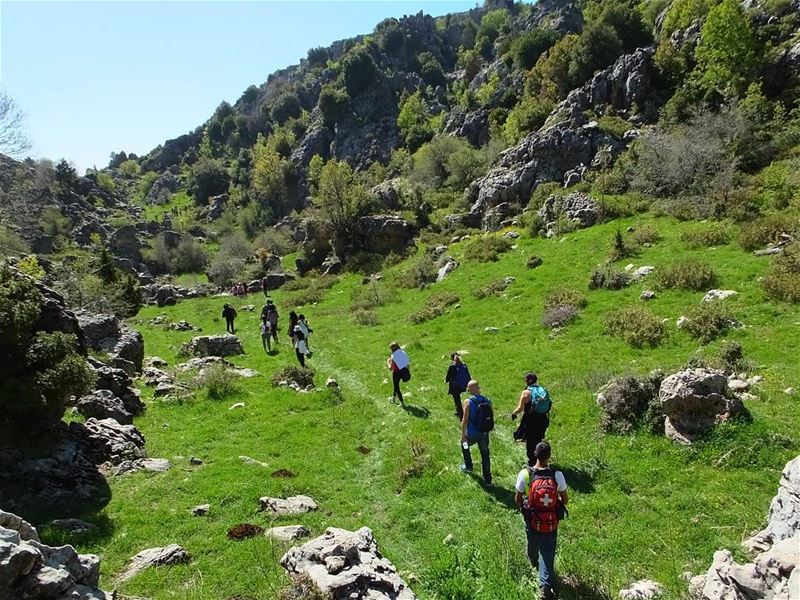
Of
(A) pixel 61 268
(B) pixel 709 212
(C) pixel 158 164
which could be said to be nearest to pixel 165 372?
(A) pixel 61 268

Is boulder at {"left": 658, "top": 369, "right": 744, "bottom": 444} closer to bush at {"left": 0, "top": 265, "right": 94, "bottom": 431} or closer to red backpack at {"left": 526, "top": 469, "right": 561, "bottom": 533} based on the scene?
red backpack at {"left": 526, "top": 469, "right": 561, "bottom": 533}

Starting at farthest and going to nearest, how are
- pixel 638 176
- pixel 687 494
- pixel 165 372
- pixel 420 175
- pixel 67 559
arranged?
pixel 420 175 < pixel 638 176 < pixel 165 372 < pixel 687 494 < pixel 67 559

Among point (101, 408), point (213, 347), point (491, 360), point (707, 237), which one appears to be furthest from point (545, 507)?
point (707, 237)

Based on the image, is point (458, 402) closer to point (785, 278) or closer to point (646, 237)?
point (785, 278)

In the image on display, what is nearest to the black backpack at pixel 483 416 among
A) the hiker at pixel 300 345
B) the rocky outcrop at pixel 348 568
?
the rocky outcrop at pixel 348 568

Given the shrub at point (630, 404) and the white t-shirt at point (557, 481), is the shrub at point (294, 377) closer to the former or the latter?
the shrub at point (630, 404)

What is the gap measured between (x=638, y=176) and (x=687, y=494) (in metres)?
35.3

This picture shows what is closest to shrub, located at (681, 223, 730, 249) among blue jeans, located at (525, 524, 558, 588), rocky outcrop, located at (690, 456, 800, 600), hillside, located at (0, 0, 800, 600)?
hillside, located at (0, 0, 800, 600)

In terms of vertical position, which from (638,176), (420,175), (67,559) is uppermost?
(420,175)

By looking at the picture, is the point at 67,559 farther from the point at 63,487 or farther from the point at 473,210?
the point at 473,210

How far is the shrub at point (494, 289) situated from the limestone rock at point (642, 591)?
22751 mm

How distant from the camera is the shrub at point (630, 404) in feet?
42.5

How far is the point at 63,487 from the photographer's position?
12141 millimetres

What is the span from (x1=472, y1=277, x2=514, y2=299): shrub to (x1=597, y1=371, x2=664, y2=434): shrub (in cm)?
1679
